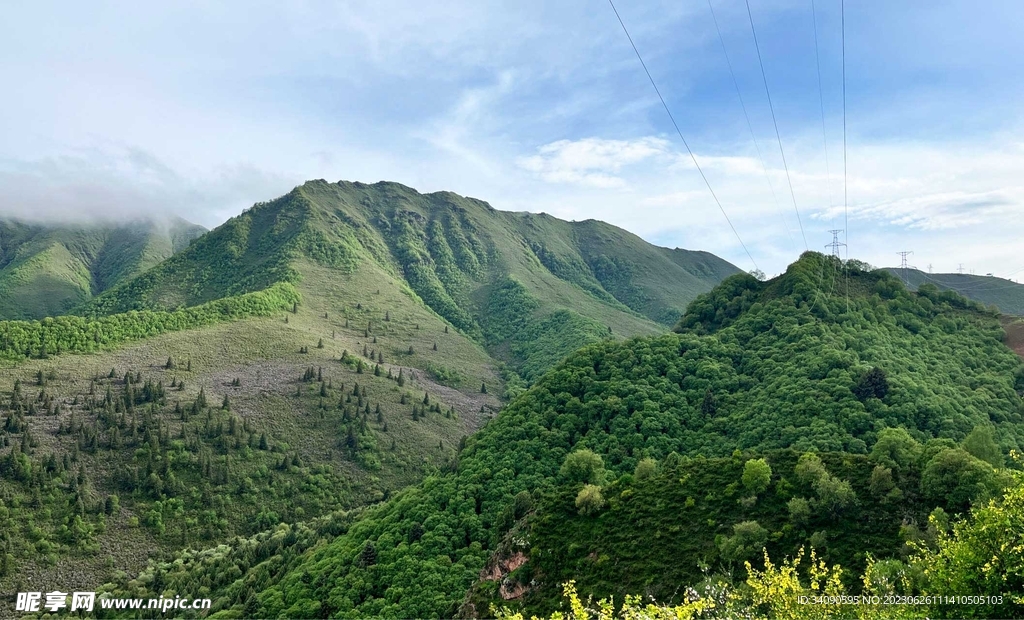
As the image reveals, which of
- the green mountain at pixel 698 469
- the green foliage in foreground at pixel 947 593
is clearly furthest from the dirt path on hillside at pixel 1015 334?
the green foliage in foreground at pixel 947 593

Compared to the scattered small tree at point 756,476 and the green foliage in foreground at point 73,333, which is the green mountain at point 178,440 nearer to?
the green foliage in foreground at point 73,333

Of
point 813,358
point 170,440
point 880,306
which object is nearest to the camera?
point 813,358

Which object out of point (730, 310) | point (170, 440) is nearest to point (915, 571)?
point (730, 310)

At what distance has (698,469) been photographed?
192ft

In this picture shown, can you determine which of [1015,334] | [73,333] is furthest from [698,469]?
[73,333]

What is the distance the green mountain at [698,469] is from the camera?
46.8 m

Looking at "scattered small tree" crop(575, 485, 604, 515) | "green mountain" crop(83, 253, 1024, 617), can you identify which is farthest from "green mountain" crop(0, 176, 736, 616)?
"scattered small tree" crop(575, 485, 604, 515)

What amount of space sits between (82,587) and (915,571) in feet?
390

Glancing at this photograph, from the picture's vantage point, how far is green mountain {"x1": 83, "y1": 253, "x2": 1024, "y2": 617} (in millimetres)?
46781

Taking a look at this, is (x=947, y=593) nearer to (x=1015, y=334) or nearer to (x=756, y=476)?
(x=756, y=476)

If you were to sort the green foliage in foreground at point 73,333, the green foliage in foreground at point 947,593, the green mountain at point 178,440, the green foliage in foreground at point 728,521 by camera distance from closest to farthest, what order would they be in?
the green foliage in foreground at point 947,593 → the green foliage in foreground at point 728,521 → the green mountain at point 178,440 → the green foliage in foreground at point 73,333

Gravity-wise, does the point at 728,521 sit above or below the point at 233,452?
above

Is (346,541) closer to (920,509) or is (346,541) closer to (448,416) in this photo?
(920,509)

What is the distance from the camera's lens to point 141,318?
7741 inches
